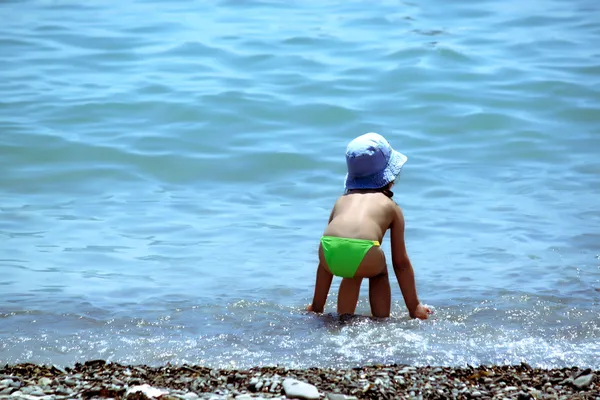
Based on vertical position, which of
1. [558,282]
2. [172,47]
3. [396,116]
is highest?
[172,47]

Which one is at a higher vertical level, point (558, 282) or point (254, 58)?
point (254, 58)

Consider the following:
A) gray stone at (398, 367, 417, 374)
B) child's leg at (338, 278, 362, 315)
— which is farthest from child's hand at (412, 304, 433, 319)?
gray stone at (398, 367, 417, 374)

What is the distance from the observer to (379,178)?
19.7 feet

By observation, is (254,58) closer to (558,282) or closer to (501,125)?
(501,125)

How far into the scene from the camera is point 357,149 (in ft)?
19.4

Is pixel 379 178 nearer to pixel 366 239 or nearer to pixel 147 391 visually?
pixel 366 239

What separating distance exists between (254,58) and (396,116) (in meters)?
2.67

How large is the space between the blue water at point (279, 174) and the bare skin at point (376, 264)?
18cm

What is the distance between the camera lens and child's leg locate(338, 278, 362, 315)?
582 cm

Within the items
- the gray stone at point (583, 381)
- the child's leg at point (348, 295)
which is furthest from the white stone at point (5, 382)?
the gray stone at point (583, 381)

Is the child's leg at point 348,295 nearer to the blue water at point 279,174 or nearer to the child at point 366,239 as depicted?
the child at point 366,239

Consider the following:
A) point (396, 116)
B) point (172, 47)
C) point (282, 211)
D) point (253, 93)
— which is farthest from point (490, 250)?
point (172, 47)

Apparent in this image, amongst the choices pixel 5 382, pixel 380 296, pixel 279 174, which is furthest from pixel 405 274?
pixel 279 174

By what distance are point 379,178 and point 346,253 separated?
24.2 inches
